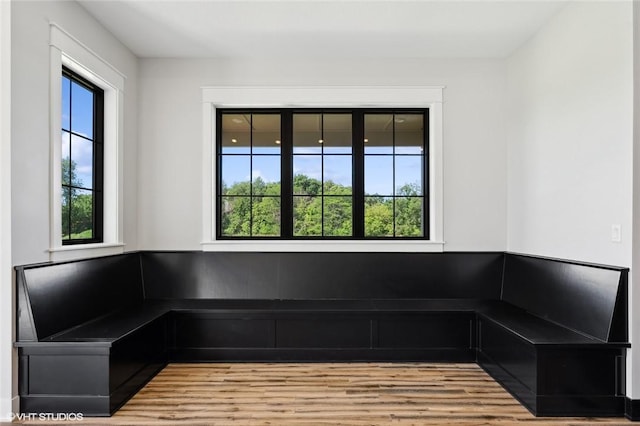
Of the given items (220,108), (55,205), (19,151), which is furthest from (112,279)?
(220,108)

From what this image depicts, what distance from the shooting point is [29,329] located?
2.60 metres

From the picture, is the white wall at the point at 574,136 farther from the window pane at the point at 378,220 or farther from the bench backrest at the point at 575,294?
the window pane at the point at 378,220

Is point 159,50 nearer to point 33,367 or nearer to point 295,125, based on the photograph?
point 295,125

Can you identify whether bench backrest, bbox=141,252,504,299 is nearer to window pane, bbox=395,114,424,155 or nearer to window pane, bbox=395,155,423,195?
window pane, bbox=395,155,423,195

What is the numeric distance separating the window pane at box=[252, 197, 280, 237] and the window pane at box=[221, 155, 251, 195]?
0.20 meters

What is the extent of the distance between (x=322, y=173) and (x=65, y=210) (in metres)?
2.19

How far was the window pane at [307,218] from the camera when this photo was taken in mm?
4180

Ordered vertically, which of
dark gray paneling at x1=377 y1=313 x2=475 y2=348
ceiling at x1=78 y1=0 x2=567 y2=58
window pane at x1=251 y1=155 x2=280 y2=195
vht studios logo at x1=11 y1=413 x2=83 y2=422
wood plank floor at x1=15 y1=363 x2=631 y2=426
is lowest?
wood plank floor at x1=15 y1=363 x2=631 y2=426

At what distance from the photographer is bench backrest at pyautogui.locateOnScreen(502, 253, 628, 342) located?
8.59 feet

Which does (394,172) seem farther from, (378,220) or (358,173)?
(378,220)

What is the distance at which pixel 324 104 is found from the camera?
13.4 ft

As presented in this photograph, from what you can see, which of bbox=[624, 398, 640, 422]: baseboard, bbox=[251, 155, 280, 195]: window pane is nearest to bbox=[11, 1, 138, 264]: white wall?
bbox=[251, 155, 280, 195]: window pane

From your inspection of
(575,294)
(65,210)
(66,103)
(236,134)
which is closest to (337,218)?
(236,134)

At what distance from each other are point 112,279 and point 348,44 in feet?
9.17
